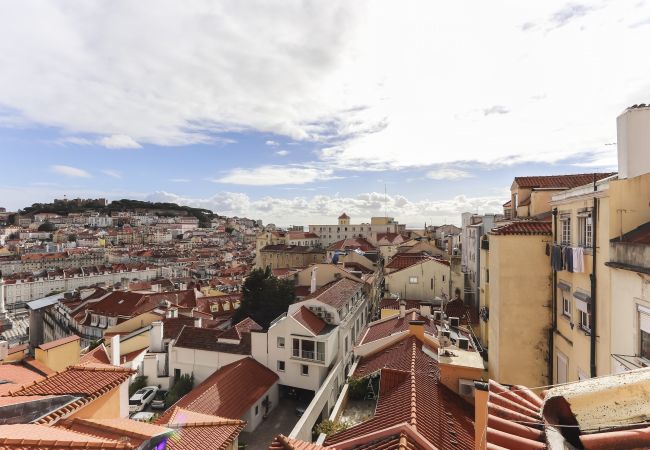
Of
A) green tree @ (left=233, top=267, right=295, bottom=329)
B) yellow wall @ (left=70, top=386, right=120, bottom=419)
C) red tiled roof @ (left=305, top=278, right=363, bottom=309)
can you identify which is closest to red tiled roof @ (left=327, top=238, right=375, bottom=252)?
green tree @ (left=233, top=267, right=295, bottom=329)

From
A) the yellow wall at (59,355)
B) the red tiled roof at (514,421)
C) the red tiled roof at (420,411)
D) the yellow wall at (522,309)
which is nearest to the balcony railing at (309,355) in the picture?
the red tiled roof at (420,411)

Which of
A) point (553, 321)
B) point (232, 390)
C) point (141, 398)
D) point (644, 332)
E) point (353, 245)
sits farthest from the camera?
point (353, 245)

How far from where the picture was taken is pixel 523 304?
1080 centimetres

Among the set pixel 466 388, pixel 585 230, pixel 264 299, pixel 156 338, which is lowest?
pixel 156 338

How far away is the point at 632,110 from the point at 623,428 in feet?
20.5

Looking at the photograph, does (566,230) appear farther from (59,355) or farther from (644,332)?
(59,355)

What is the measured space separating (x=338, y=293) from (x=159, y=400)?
12132 millimetres

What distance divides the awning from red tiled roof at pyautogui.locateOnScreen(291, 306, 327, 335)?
12.8m

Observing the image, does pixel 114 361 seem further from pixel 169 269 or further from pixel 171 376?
pixel 169 269

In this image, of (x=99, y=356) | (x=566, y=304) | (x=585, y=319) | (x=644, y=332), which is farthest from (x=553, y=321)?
(x=99, y=356)

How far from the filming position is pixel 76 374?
9.23 m

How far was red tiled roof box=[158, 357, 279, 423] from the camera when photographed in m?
15.9

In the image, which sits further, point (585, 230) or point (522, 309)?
point (522, 309)

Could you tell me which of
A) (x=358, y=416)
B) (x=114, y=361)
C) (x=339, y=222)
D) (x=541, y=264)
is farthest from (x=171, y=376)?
(x=339, y=222)
